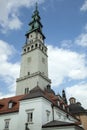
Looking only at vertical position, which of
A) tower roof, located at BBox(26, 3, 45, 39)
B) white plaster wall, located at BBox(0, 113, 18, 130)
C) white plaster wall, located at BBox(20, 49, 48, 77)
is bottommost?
white plaster wall, located at BBox(0, 113, 18, 130)

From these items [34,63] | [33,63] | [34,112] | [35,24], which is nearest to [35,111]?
[34,112]

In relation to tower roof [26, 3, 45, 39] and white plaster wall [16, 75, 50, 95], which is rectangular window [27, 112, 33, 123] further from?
tower roof [26, 3, 45, 39]

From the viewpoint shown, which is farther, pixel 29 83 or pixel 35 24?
pixel 35 24

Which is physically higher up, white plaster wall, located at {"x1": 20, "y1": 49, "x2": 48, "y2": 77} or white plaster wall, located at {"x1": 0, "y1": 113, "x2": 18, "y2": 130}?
white plaster wall, located at {"x1": 20, "y1": 49, "x2": 48, "y2": 77}

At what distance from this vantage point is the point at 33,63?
6328cm

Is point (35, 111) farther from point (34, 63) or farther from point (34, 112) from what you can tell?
point (34, 63)

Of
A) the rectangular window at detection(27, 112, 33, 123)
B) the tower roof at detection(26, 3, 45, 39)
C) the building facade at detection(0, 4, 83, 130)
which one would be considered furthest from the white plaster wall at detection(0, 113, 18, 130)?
the tower roof at detection(26, 3, 45, 39)

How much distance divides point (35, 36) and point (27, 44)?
14.5 ft

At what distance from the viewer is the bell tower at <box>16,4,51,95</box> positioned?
58750mm

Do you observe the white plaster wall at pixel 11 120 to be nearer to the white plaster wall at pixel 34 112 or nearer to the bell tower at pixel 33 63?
the white plaster wall at pixel 34 112

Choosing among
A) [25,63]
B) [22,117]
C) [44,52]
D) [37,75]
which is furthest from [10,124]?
[44,52]

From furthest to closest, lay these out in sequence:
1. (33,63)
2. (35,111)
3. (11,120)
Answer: (33,63)
(11,120)
(35,111)

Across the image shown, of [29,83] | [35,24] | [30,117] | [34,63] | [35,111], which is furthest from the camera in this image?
[35,24]

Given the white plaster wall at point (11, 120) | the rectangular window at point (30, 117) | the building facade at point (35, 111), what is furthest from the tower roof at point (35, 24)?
the rectangular window at point (30, 117)
